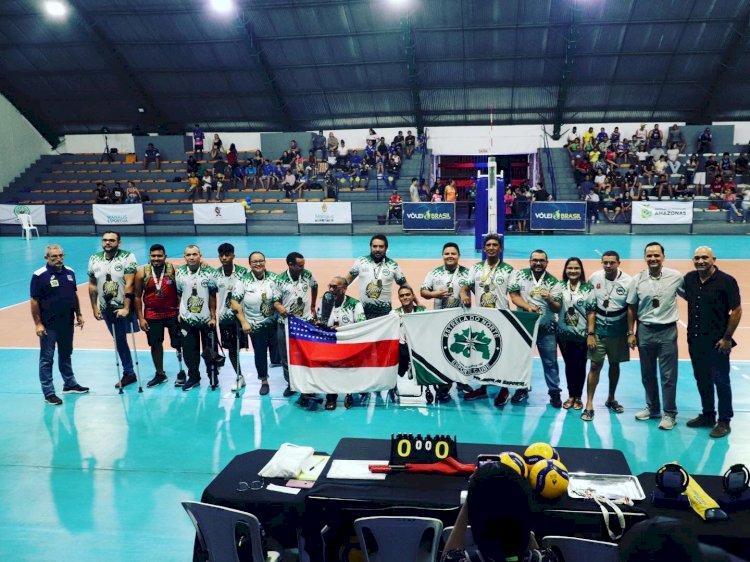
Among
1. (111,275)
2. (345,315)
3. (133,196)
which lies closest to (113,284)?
(111,275)

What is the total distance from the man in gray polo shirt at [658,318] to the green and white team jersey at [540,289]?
0.92 m

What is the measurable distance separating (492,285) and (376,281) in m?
1.66

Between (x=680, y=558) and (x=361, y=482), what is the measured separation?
264 centimetres

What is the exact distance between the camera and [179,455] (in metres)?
6.96

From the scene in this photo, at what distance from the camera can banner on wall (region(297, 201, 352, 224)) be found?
28.3 meters

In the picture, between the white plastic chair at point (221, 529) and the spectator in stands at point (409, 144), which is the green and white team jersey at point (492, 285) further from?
the spectator in stands at point (409, 144)

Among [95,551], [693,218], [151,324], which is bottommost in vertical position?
[95,551]

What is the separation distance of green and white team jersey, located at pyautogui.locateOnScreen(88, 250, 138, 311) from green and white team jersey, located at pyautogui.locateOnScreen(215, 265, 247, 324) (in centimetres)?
130

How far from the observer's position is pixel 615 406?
7820 millimetres

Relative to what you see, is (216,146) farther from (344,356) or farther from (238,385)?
(344,356)

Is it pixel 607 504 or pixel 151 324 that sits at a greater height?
pixel 151 324

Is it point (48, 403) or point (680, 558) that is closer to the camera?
point (680, 558)

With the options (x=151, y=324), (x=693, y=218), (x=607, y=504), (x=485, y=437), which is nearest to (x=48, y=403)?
(x=151, y=324)

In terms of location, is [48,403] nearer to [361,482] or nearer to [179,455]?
[179,455]
